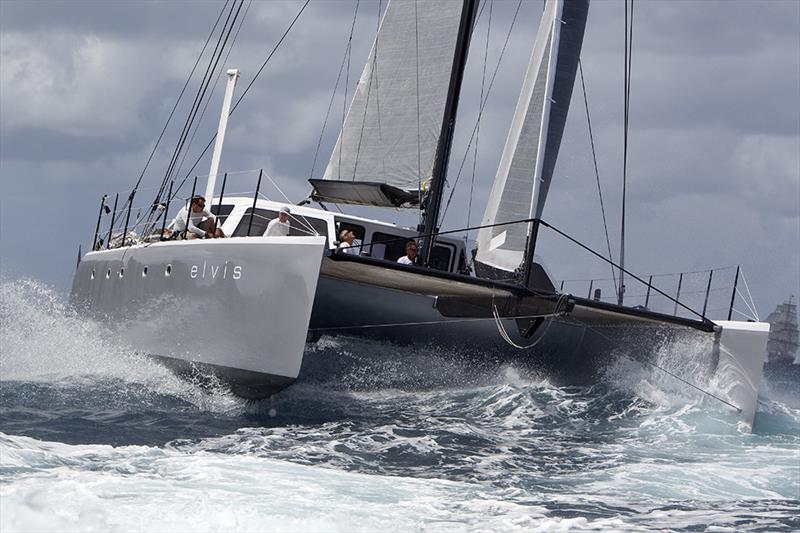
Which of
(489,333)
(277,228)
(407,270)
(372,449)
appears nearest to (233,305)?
(277,228)

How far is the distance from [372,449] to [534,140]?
4375mm

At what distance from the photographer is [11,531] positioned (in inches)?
167

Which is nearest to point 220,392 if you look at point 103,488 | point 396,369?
point 396,369

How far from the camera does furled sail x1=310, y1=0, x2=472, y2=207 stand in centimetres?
1120

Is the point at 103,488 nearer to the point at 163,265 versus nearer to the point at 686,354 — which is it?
the point at 163,265

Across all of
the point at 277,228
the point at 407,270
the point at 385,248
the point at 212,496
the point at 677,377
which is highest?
the point at 385,248

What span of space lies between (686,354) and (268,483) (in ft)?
18.2

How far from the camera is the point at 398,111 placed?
11.6 m

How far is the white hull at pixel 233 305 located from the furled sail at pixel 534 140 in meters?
2.79

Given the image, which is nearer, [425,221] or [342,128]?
[425,221]

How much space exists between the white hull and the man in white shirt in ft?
0.92

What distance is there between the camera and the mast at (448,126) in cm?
1080

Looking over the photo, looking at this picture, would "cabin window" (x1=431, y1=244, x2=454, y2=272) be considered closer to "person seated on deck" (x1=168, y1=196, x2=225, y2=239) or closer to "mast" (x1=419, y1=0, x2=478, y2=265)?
"mast" (x1=419, y1=0, x2=478, y2=265)

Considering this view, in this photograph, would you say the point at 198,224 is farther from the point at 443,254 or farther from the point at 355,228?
the point at 443,254
